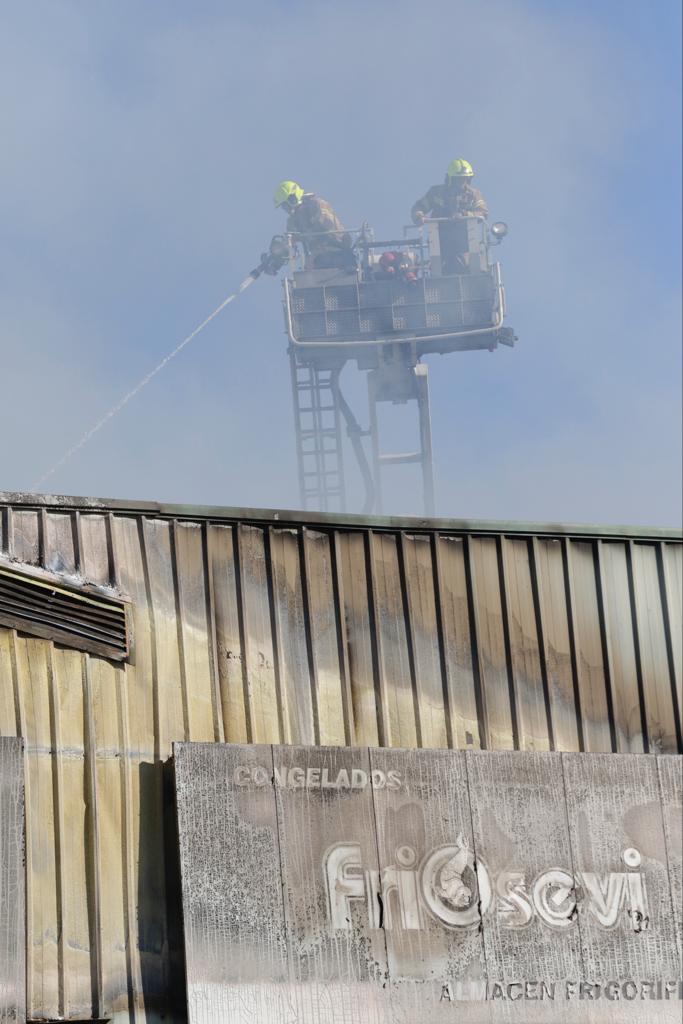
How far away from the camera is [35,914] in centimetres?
943

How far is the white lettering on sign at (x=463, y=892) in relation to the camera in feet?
33.5

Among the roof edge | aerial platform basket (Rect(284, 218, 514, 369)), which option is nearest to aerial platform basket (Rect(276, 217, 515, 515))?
aerial platform basket (Rect(284, 218, 514, 369))

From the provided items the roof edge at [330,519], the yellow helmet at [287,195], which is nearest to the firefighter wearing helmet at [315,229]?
the yellow helmet at [287,195]

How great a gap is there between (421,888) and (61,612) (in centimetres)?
353

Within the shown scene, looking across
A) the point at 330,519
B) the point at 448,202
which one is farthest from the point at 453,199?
the point at 330,519

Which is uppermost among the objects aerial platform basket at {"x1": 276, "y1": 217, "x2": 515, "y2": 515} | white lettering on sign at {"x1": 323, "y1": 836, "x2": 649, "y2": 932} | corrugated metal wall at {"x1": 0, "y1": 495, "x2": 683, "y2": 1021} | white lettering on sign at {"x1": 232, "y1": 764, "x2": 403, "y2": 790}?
aerial platform basket at {"x1": 276, "y1": 217, "x2": 515, "y2": 515}

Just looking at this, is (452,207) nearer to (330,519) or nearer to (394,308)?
(394,308)

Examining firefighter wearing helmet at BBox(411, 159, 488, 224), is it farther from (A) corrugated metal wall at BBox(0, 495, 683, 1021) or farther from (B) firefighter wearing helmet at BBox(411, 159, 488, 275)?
(A) corrugated metal wall at BBox(0, 495, 683, 1021)

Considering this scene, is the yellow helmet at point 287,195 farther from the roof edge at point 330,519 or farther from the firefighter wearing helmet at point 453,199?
the roof edge at point 330,519

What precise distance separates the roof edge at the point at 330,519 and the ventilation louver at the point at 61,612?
643 millimetres

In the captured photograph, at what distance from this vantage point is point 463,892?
413 inches

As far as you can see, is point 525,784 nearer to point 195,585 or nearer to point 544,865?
point 544,865

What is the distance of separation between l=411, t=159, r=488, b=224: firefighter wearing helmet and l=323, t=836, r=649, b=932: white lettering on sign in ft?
352

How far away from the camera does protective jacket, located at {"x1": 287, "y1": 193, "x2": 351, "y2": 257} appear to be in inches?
4685
